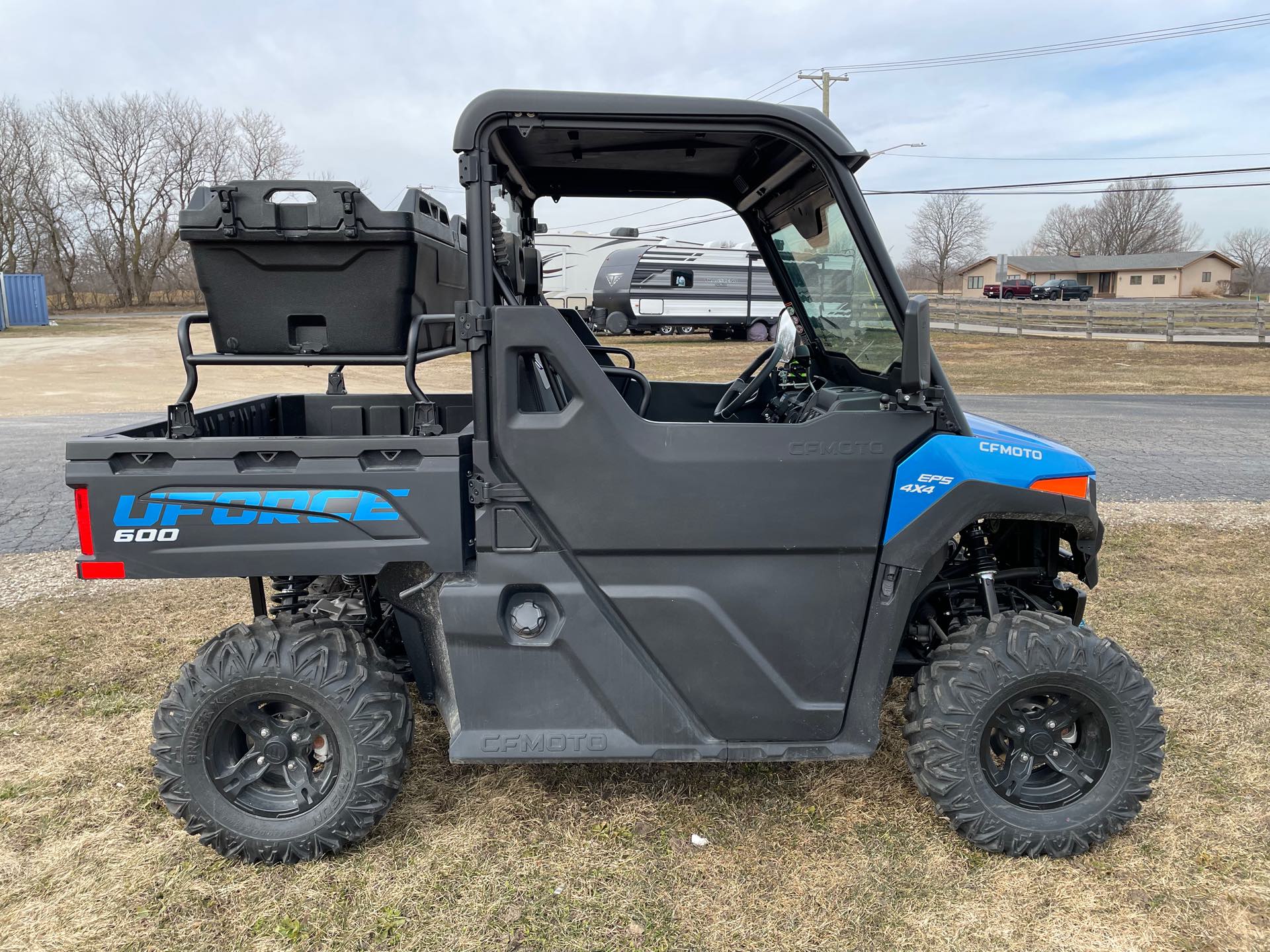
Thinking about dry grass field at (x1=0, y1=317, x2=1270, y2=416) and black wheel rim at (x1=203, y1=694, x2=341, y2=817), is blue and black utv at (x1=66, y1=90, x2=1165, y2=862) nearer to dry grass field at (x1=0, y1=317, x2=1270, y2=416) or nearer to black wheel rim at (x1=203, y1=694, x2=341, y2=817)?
black wheel rim at (x1=203, y1=694, x2=341, y2=817)

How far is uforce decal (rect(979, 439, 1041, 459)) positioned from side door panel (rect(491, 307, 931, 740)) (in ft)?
0.69

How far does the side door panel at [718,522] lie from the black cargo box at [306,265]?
364 millimetres

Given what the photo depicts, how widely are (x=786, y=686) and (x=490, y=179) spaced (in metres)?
1.83

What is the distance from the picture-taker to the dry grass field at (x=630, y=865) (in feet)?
8.26

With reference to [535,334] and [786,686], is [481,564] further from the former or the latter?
[786,686]

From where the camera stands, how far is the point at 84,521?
261 centimetres

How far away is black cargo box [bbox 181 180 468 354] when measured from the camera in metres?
2.59

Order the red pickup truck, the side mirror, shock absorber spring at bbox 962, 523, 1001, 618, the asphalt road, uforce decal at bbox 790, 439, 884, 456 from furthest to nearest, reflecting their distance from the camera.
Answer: the red pickup truck < the asphalt road < shock absorber spring at bbox 962, 523, 1001, 618 < uforce decal at bbox 790, 439, 884, 456 < the side mirror

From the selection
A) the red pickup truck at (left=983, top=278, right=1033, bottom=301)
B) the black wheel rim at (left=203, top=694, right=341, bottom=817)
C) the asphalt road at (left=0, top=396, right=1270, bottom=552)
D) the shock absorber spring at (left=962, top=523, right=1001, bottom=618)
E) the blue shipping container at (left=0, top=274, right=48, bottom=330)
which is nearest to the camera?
the black wheel rim at (left=203, top=694, right=341, bottom=817)

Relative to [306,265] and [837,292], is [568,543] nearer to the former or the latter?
[306,265]

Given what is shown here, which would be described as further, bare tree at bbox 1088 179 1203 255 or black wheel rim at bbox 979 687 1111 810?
bare tree at bbox 1088 179 1203 255

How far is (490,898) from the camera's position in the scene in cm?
265

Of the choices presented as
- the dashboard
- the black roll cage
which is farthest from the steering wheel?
the black roll cage

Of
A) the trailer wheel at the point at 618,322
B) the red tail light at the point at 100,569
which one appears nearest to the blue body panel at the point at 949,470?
the red tail light at the point at 100,569
